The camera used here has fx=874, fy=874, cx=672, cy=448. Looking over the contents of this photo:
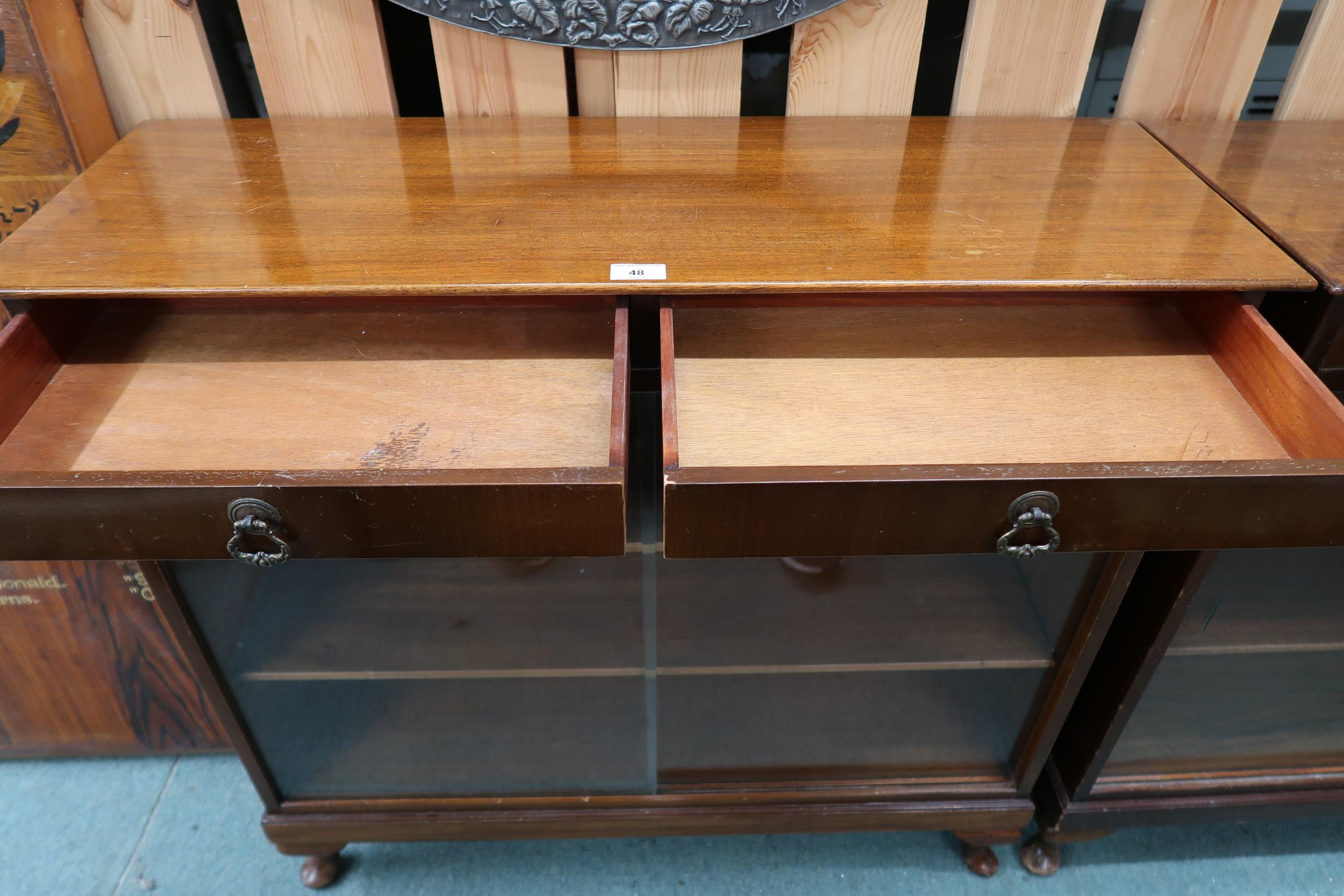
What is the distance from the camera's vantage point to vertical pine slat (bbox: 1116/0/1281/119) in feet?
3.41

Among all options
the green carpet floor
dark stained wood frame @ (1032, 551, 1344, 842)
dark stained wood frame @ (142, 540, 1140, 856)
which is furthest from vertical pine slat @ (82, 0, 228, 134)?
dark stained wood frame @ (1032, 551, 1344, 842)

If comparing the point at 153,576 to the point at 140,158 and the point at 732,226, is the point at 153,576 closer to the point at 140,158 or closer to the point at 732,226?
the point at 140,158

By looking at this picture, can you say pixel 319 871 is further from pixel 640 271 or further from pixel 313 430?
pixel 640 271

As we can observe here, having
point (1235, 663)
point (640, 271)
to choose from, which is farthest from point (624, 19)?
point (1235, 663)

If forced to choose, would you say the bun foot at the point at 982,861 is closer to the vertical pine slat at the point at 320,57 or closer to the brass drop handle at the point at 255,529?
the brass drop handle at the point at 255,529

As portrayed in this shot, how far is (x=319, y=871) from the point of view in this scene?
1.16 m

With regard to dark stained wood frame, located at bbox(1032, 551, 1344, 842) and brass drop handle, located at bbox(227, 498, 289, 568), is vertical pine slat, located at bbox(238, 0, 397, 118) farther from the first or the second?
dark stained wood frame, located at bbox(1032, 551, 1344, 842)

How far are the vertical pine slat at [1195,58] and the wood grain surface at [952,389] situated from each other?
14.3 inches

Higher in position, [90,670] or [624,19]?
[624,19]

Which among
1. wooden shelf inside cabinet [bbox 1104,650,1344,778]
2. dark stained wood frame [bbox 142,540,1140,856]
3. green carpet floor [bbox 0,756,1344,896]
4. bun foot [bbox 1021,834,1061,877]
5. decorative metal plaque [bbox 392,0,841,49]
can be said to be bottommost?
green carpet floor [bbox 0,756,1344,896]

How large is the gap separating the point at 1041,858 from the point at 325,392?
1.09m

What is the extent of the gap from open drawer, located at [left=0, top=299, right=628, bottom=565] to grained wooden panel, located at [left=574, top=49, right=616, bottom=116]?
1.09 feet

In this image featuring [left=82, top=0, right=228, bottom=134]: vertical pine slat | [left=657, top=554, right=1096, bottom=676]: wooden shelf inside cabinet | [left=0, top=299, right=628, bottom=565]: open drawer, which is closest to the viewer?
[left=0, top=299, right=628, bottom=565]: open drawer

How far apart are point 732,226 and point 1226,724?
85cm
